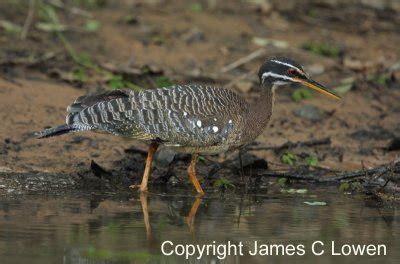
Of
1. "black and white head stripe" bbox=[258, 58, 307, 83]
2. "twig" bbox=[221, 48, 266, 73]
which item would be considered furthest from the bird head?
"twig" bbox=[221, 48, 266, 73]

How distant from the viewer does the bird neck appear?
9.73 meters

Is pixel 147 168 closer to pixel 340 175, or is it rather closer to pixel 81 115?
pixel 81 115

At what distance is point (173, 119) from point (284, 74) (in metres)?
1.37

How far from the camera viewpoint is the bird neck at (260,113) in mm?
9727

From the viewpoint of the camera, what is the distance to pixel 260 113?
32.4ft

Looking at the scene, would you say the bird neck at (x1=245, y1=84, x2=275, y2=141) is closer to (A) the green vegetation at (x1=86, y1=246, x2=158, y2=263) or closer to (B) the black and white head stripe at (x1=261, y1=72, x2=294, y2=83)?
(B) the black and white head stripe at (x1=261, y1=72, x2=294, y2=83)

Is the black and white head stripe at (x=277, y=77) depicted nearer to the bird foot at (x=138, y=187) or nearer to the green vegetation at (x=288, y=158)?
the green vegetation at (x=288, y=158)

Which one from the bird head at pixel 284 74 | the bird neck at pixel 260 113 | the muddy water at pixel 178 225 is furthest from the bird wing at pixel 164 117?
the bird head at pixel 284 74

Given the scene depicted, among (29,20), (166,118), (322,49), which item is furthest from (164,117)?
(322,49)

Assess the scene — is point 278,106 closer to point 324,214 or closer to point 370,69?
point 370,69

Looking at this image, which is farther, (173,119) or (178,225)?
(173,119)

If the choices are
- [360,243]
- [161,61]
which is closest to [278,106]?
[161,61]

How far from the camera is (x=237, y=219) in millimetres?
8391

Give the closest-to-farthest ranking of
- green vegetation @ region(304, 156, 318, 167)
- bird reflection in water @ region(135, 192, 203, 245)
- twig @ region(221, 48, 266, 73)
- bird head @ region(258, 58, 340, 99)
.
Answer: bird reflection in water @ region(135, 192, 203, 245)
bird head @ region(258, 58, 340, 99)
green vegetation @ region(304, 156, 318, 167)
twig @ region(221, 48, 266, 73)
